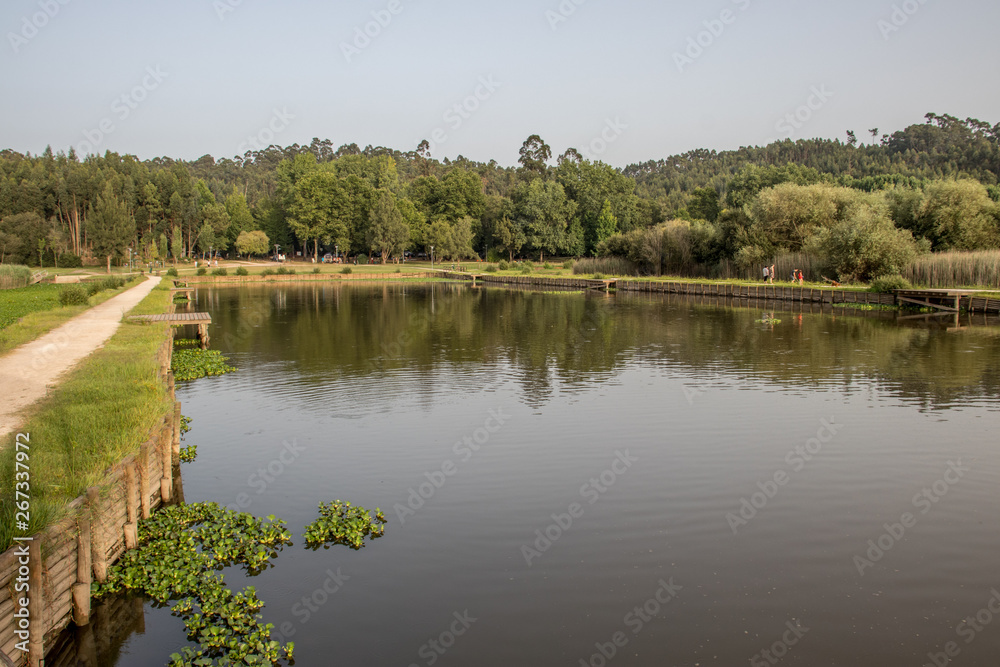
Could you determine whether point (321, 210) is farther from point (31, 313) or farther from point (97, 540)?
point (97, 540)

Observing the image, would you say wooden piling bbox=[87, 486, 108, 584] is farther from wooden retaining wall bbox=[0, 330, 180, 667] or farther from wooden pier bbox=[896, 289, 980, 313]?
wooden pier bbox=[896, 289, 980, 313]

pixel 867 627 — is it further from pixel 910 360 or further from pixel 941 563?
pixel 910 360

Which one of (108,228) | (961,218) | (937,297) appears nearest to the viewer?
(937,297)

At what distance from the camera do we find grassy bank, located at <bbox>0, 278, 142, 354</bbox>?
2294 centimetres

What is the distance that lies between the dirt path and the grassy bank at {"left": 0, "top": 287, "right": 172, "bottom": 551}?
0.40 meters

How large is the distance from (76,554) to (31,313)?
2835 cm

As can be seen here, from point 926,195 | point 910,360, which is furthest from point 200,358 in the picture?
point 926,195

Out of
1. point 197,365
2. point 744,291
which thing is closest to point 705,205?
point 744,291

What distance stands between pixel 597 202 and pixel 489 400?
94.7 m

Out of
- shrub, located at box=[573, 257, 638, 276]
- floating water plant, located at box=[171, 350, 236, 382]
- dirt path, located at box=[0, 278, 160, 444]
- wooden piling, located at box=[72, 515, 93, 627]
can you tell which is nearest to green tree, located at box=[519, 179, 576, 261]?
shrub, located at box=[573, 257, 638, 276]

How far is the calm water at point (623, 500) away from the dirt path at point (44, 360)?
3194 mm

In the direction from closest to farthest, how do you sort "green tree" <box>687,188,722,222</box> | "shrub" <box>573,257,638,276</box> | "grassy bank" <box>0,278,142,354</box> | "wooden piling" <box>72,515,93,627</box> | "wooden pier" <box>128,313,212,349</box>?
"wooden piling" <box>72,515,93,627</box>
"grassy bank" <box>0,278,142,354</box>
"wooden pier" <box>128,313,212,349</box>
"shrub" <box>573,257,638,276</box>
"green tree" <box>687,188,722,222</box>

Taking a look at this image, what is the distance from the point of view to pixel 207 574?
9469 mm

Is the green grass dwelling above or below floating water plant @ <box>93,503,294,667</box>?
above
